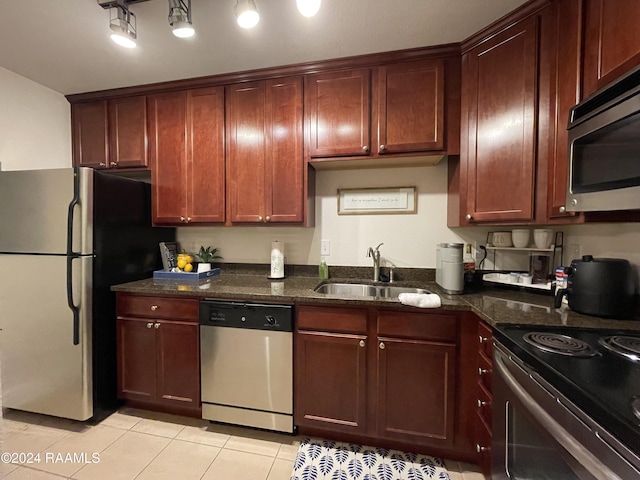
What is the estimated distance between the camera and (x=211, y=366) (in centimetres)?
170

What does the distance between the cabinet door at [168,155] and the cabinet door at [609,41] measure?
7.77ft

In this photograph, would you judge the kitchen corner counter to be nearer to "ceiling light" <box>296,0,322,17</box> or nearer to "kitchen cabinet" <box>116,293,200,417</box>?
"kitchen cabinet" <box>116,293,200,417</box>

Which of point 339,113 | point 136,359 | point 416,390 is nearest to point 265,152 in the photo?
point 339,113

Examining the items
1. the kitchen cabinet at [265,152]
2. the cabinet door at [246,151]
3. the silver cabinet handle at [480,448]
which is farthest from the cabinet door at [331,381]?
the cabinet door at [246,151]

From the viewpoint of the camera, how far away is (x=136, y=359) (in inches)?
72.0

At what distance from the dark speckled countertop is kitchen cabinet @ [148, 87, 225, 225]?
1.70 ft

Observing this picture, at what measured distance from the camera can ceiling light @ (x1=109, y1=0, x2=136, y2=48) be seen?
4.50 feet

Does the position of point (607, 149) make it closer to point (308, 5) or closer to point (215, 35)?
point (308, 5)

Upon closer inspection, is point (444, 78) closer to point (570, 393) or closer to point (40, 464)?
point (570, 393)

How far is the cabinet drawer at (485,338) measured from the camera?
4.07ft

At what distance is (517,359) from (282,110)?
193 cm

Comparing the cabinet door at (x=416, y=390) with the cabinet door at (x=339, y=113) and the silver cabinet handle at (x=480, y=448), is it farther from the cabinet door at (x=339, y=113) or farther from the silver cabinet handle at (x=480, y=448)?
the cabinet door at (x=339, y=113)

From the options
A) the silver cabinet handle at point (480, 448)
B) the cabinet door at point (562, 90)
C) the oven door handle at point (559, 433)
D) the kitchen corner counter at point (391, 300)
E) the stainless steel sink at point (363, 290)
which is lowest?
the silver cabinet handle at point (480, 448)

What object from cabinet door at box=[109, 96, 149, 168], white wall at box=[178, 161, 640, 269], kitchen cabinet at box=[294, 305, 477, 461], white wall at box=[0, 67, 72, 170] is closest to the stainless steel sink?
white wall at box=[178, 161, 640, 269]
